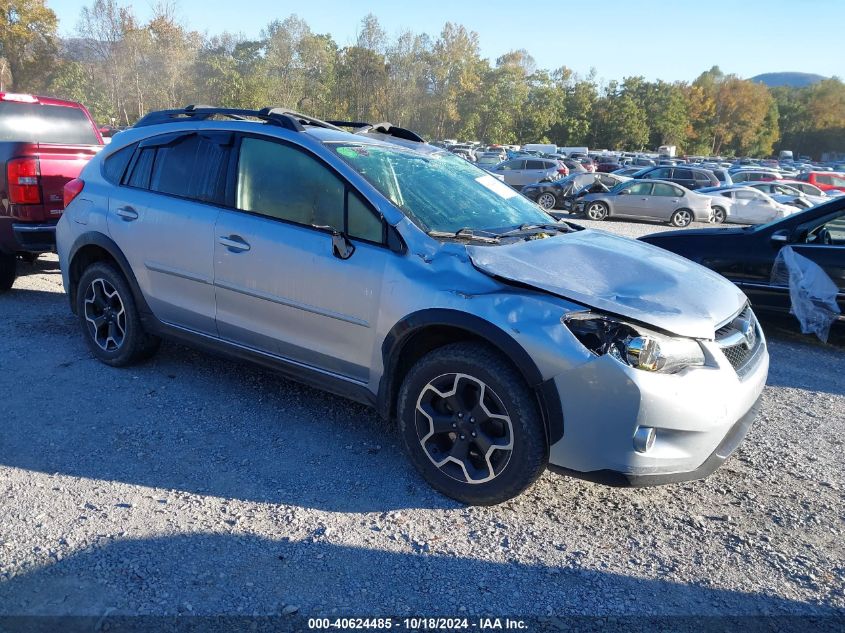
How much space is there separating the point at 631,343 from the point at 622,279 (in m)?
0.53

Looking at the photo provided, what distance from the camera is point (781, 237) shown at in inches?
254

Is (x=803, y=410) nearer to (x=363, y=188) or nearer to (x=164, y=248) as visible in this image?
(x=363, y=188)

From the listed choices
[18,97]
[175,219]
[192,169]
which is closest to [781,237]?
[192,169]

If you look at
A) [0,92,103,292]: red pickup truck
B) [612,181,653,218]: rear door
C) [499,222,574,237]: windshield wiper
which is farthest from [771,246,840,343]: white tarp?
[612,181,653,218]: rear door

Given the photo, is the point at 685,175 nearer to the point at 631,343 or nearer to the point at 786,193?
the point at 786,193

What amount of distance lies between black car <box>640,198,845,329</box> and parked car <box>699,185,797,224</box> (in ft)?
53.4

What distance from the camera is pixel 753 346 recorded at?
3557 mm

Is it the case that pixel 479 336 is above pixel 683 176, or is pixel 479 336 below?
above

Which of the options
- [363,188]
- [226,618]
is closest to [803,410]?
[363,188]

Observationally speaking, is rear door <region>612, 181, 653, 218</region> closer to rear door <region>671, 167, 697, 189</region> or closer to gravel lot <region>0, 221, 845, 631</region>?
rear door <region>671, 167, 697, 189</region>

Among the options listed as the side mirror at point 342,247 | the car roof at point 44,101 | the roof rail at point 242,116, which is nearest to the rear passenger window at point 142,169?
the roof rail at point 242,116

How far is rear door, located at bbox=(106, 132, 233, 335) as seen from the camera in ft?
13.6

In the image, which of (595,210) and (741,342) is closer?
(741,342)

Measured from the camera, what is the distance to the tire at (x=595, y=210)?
2083cm
